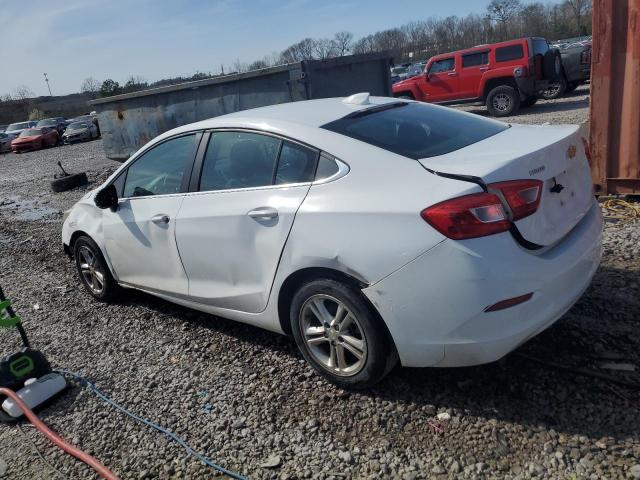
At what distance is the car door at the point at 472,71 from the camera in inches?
628

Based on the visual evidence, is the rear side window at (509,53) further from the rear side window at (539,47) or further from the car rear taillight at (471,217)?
the car rear taillight at (471,217)

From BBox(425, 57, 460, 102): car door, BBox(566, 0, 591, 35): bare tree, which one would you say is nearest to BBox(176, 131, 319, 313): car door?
BBox(425, 57, 460, 102): car door

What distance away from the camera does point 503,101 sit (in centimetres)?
1556

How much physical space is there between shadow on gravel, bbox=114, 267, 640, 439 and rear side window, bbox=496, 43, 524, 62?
13.0 m

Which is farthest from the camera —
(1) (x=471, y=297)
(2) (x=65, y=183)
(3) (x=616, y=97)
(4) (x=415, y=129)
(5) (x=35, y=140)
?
(5) (x=35, y=140)

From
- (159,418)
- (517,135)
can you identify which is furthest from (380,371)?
(517,135)

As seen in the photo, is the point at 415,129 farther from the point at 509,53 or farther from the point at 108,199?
the point at 509,53

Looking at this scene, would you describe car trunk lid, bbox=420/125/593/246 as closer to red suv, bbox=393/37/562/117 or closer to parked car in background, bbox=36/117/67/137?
red suv, bbox=393/37/562/117

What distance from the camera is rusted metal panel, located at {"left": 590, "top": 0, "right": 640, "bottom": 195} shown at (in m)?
5.24

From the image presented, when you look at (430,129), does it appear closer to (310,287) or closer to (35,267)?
(310,287)

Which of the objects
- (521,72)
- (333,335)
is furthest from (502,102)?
(333,335)

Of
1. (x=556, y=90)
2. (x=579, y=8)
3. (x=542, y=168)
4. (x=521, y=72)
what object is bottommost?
(x=556, y=90)

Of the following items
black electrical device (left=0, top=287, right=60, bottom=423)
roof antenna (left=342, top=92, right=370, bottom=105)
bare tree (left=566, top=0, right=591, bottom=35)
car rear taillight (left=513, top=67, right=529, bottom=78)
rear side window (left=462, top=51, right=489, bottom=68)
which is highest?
bare tree (left=566, top=0, right=591, bottom=35)

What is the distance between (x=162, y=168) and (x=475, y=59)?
14.2m
